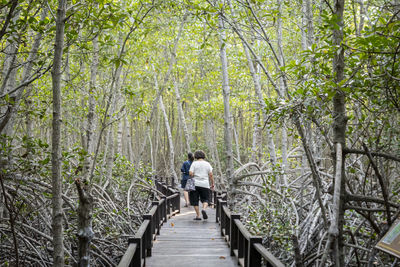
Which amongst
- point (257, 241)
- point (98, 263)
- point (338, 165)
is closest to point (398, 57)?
point (338, 165)

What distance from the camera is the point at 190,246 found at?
18.1ft

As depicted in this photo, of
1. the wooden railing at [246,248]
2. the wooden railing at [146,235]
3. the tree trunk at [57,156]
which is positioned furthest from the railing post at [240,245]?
the tree trunk at [57,156]

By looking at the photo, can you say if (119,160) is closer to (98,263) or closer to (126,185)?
(126,185)

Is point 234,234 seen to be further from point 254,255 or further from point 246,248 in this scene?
point 254,255

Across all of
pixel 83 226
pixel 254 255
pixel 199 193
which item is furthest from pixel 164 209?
pixel 83 226

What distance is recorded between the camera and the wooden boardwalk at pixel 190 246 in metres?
4.62

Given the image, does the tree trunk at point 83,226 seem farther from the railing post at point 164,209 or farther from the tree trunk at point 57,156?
the railing post at point 164,209

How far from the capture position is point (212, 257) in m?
4.87

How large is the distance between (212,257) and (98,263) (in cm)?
150

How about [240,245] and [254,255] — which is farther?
[240,245]

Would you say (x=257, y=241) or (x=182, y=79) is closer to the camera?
(x=257, y=241)

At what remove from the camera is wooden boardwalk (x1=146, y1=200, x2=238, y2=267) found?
4.62 metres

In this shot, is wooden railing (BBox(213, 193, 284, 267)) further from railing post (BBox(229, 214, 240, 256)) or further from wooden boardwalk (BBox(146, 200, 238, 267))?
wooden boardwalk (BBox(146, 200, 238, 267))

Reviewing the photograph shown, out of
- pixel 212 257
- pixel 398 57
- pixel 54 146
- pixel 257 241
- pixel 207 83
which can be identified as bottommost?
pixel 212 257
